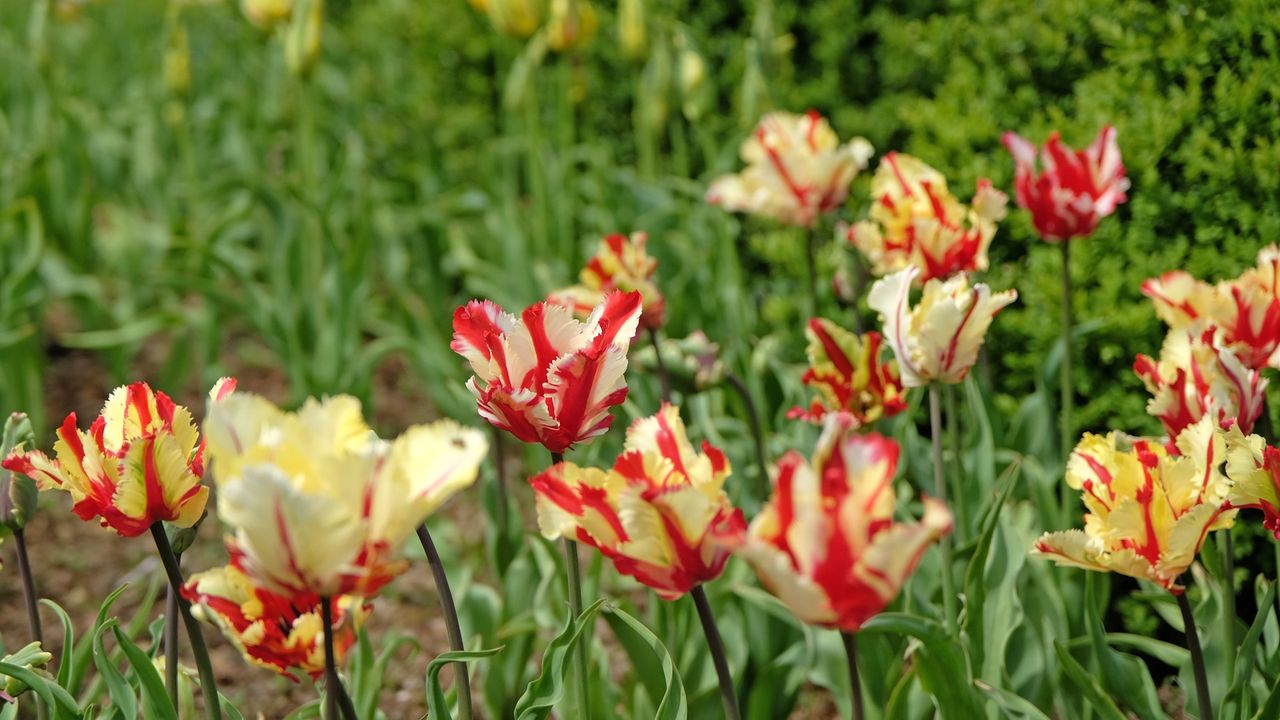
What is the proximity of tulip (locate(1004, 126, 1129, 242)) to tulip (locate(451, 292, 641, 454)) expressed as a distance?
2.57 feet

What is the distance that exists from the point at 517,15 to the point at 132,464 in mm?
2067

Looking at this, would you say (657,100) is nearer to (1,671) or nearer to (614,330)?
(614,330)

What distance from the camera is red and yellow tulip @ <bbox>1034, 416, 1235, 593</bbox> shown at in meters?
1.20

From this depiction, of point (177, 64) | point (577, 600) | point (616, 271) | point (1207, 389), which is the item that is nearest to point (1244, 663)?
point (1207, 389)

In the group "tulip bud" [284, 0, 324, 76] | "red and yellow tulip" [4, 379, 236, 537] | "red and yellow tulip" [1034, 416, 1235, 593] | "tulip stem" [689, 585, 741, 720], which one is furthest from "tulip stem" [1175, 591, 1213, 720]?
"tulip bud" [284, 0, 324, 76]

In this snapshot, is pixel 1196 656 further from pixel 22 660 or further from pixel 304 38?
pixel 304 38

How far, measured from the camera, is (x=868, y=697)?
187 centimetres

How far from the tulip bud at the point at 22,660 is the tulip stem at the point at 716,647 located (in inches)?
25.6

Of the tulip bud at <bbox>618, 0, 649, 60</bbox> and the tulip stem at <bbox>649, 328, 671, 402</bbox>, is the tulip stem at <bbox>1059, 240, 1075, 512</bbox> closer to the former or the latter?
the tulip stem at <bbox>649, 328, 671, 402</bbox>

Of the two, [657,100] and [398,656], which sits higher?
[657,100]

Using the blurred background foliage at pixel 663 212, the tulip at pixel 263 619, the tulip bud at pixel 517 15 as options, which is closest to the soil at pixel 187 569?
the blurred background foliage at pixel 663 212

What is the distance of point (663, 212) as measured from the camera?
3.10 meters

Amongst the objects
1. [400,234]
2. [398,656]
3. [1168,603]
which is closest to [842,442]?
[1168,603]

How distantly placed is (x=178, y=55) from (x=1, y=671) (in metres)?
2.85
